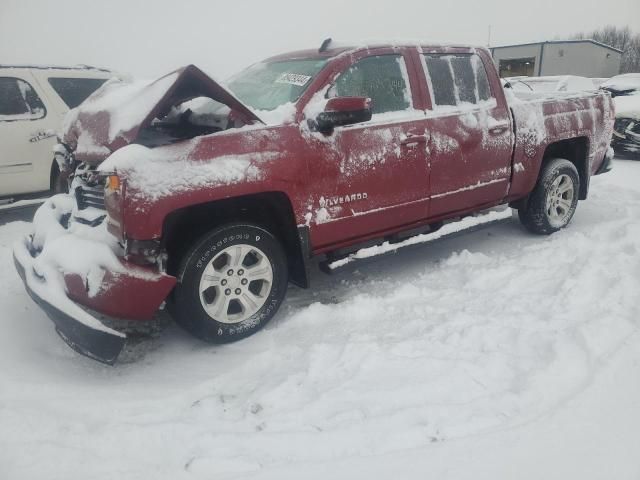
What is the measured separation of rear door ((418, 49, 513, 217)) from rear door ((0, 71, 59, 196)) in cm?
440

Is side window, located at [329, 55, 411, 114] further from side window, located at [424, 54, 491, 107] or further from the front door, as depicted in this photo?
side window, located at [424, 54, 491, 107]

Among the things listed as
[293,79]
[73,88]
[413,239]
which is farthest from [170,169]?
[73,88]

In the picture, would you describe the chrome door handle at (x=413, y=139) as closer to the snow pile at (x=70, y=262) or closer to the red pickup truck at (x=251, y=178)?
the red pickup truck at (x=251, y=178)

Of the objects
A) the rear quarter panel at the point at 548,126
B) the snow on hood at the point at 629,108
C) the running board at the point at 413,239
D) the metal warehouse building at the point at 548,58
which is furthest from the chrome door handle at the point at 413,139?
the metal warehouse building at the point at 548,58

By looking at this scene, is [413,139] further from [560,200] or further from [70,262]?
[70,262]

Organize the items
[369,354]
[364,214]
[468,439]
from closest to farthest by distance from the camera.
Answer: [468,439]
[369,354]
[364,214]

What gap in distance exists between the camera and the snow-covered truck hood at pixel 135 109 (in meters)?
2.65

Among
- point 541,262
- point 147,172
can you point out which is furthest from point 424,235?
point 147,172

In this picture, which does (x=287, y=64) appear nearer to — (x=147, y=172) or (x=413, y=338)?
(x=147, y=172)

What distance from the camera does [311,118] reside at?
309 centimetres

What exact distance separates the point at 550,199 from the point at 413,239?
6.11ft

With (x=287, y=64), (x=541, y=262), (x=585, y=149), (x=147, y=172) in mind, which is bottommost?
(x=541, y=262)

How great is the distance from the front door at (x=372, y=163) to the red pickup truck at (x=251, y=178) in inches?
0.4

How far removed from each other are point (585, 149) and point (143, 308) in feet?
15.2
